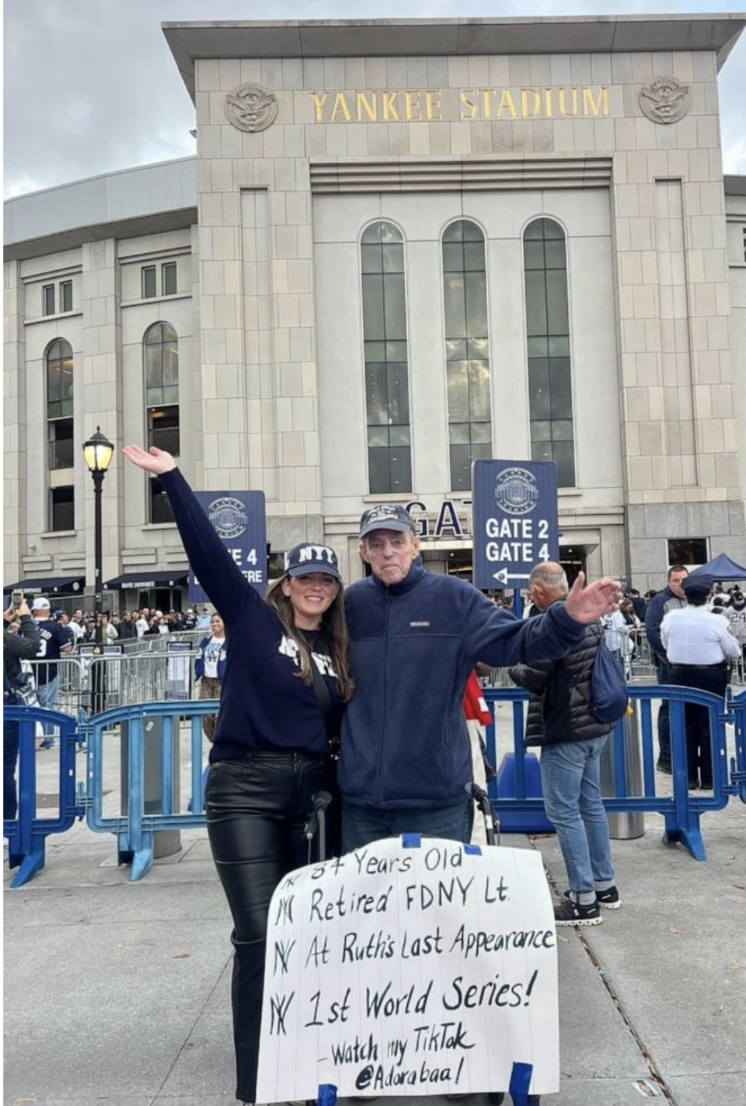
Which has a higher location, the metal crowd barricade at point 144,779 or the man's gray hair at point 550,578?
the man's gray hair at point 550,578

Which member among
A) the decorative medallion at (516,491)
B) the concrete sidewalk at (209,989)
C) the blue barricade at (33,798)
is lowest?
the concrete sidewalk at (209,989)

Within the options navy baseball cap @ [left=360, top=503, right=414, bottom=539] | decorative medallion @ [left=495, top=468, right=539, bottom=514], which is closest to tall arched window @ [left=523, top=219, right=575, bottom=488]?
decorative medallion @ [left=495, top=468, right=539, bottom=514]

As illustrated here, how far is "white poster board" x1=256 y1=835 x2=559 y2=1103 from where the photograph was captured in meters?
2.86

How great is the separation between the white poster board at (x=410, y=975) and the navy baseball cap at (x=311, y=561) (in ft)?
3.28

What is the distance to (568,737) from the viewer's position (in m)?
5.11

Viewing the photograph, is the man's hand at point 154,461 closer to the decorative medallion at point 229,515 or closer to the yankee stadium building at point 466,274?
the decorative medallion at point 229,515

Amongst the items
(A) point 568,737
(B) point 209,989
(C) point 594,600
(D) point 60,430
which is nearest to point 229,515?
(A) point 568,737

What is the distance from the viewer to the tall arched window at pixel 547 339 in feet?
106

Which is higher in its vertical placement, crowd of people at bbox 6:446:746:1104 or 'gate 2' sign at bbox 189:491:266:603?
'gate 2' sign at bbox 189:491:266:603

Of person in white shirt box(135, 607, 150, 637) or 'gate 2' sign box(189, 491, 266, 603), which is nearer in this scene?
'gate 2' sign box(189, 491, 266, 603)

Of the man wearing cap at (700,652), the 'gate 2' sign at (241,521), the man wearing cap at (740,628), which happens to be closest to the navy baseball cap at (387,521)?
the man wearing cap at (700,652)

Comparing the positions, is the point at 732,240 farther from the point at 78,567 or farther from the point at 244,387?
the point at 78,567

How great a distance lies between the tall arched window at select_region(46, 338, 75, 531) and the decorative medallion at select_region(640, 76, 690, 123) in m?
26.1

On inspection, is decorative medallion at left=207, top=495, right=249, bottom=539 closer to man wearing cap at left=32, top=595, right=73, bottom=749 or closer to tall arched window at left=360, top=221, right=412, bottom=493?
man wearing cap at left=32, top=595, right=73, bottom=749
